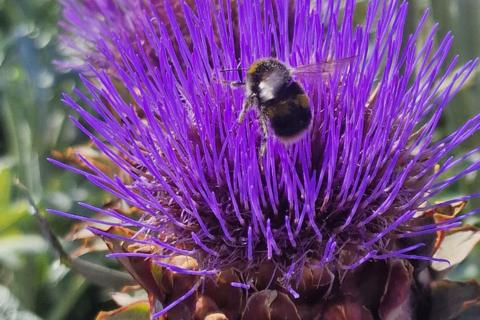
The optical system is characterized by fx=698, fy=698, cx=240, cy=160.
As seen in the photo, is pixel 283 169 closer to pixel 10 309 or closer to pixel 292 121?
pixel 292 121

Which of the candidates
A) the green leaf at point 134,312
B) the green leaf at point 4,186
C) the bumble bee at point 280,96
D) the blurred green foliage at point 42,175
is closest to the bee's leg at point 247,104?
the bumble bee at point 280,96

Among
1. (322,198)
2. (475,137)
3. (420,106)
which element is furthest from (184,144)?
(475,137)

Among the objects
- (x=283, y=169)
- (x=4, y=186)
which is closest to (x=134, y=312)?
(x=283, y=169)

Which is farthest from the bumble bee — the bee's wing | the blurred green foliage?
the blurred green foliage

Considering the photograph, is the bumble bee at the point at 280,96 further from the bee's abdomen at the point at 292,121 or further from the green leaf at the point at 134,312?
the green leaf at the point at 134,312

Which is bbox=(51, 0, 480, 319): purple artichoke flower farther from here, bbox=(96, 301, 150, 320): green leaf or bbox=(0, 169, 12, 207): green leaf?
bbox=(0, 169, 12, 207): green leaf

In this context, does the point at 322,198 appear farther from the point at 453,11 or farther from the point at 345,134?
the point at 453,11
